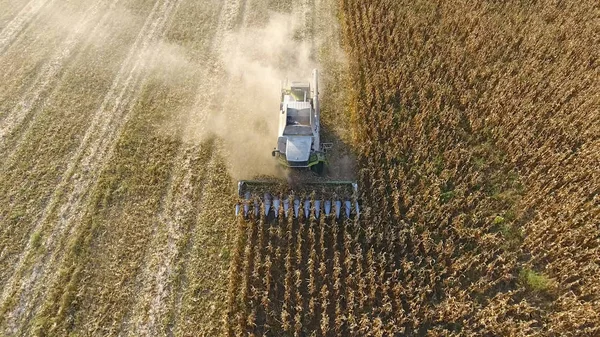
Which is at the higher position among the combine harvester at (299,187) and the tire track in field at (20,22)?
the tire track in field at (20,22)

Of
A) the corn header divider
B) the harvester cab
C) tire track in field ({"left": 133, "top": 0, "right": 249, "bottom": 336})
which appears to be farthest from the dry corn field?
the harvester cab

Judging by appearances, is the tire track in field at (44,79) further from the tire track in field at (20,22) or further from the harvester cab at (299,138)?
the harvester cab at (299,138)

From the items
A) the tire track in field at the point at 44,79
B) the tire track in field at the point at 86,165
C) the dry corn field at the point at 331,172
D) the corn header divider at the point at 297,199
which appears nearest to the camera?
the dry corn field at the point at 331,172

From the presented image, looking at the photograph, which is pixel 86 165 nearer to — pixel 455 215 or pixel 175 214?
pixel 175 214

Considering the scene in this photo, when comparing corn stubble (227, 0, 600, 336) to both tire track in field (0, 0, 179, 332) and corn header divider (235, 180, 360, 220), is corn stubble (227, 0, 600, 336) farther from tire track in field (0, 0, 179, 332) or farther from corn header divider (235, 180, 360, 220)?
tire track in field (0, 0, 179, 332)

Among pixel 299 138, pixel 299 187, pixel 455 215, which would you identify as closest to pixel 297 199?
pixel 299 187

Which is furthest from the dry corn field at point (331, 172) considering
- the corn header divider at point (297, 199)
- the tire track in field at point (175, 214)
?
the corn header divider at point (297, 199)
